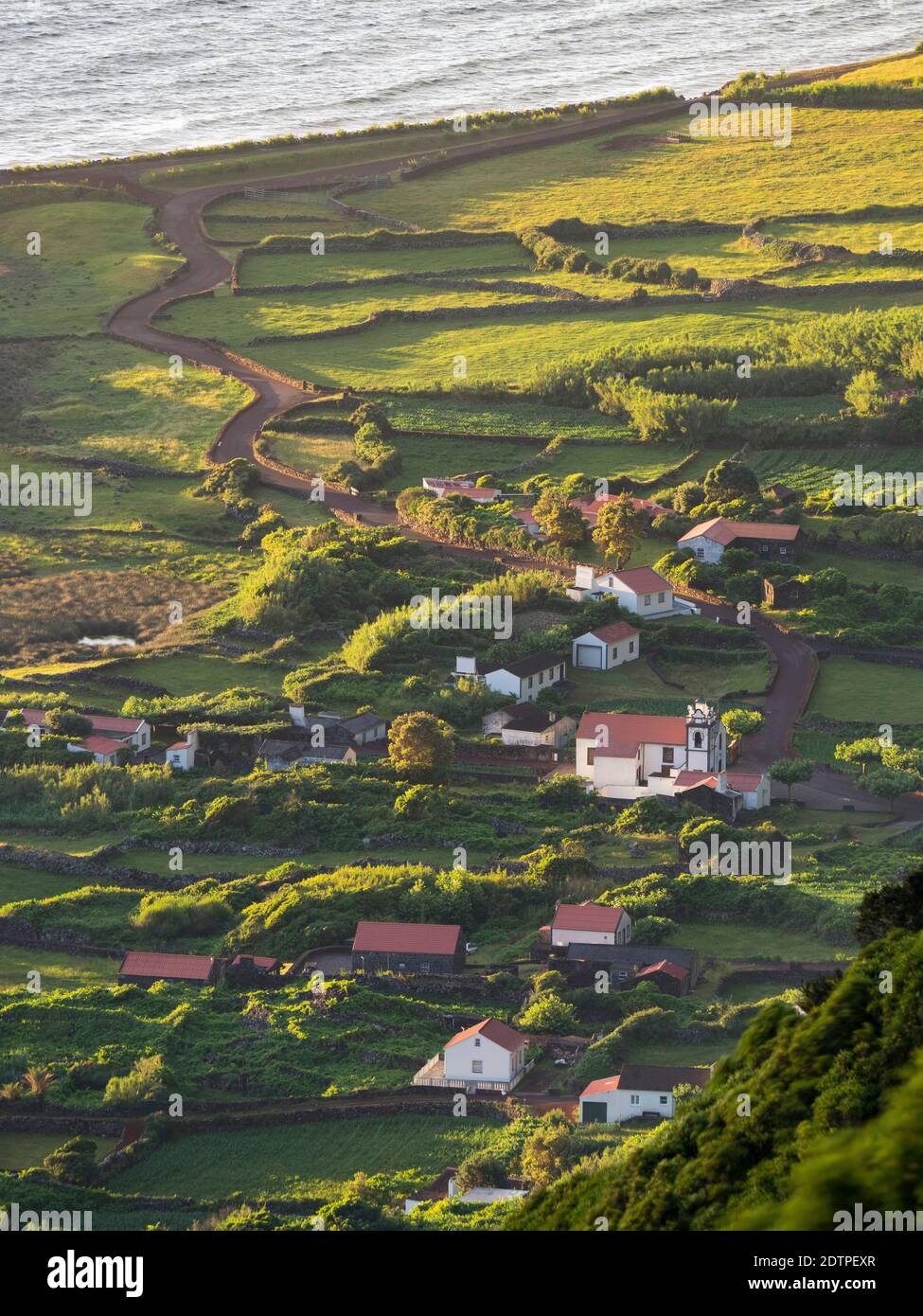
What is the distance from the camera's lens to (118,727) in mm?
75312

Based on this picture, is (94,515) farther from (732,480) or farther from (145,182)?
(145,182)

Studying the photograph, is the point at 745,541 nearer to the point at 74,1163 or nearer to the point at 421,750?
the point at 421,750

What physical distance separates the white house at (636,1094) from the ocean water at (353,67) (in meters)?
113

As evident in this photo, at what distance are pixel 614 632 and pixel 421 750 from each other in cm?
1182

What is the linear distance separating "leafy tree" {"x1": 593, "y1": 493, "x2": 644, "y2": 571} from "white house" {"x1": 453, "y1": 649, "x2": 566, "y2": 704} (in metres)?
8.54

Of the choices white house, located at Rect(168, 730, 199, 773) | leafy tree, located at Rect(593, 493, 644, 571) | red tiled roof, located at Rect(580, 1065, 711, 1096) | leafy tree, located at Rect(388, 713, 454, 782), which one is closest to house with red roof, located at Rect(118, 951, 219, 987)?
red tiled roof, located at Rect(580, 1065, 711, 1096)

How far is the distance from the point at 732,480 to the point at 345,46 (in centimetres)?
10921

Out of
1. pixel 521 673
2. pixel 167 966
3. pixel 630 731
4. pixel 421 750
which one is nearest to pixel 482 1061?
pixel 167 966

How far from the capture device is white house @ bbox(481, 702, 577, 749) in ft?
241

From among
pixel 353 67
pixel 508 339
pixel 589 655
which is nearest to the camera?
pixel 589 655

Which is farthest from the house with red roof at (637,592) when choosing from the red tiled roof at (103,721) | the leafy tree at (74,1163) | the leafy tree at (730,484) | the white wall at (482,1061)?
the leafy tree at (74,1163)

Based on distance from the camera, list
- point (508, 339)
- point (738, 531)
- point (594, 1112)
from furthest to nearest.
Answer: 1. point (508, 339)
2. point (738, 531)
3. point (594, 1112)

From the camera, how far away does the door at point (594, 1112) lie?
50188mm

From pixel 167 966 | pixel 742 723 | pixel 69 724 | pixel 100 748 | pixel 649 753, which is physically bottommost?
pixel 167 966
